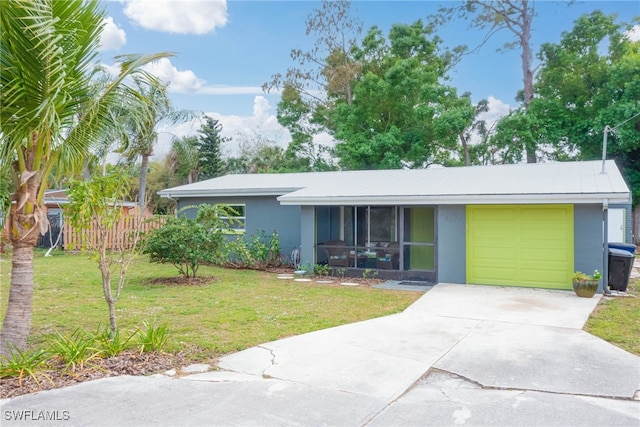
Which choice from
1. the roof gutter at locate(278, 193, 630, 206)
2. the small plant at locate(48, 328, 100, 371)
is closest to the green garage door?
the roof gutter at locate(278, 193, 630, 206)

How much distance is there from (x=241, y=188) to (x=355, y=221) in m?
4.18

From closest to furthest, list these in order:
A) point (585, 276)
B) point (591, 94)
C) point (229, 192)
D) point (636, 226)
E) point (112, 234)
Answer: point (112, 234)
point (585, 276)
point (229, 192)
point (591, 94)
point (636, 226)

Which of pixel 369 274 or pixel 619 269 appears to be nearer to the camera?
pixel 619 269

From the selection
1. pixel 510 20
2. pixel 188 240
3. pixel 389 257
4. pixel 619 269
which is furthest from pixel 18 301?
pixel 510 20

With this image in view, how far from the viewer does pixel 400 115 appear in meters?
25.4

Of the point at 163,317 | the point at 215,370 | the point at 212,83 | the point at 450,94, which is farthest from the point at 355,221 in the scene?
the point at 450,94

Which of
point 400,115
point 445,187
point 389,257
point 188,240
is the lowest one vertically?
point 389,257

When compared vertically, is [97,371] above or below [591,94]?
below

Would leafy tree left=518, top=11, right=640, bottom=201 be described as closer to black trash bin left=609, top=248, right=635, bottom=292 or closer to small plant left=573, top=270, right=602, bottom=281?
black trash bin left=609, top=248, right=635, bottom=292

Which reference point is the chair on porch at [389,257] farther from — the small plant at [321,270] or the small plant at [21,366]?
the small plant at [21,366]

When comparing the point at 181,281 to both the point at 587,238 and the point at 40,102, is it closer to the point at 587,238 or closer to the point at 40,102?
the point at 40,102

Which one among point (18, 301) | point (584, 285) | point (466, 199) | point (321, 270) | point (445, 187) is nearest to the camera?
point (18, 301)

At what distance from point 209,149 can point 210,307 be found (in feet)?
82.8

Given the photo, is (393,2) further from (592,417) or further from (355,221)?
(592,417)
